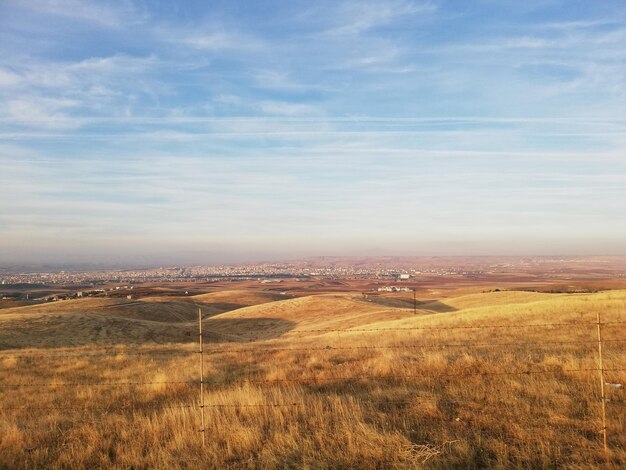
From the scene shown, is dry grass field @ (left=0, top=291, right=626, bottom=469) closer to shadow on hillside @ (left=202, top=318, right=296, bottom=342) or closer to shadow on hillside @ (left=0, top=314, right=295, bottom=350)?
shadow on hillside @ (left=0, top=314, right=295, bottom=350)

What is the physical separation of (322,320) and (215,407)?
41.4m

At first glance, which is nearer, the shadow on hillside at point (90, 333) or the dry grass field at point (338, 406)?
the dry grass field at point (338, 406)

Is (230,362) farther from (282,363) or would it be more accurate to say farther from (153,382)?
(153,382)

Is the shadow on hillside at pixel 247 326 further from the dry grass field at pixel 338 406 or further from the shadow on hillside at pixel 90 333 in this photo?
the dry grass field at pixel 338 406

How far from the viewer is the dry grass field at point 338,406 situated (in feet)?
21.9

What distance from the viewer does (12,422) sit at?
9242 mm

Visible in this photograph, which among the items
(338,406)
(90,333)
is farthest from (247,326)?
(338,406)

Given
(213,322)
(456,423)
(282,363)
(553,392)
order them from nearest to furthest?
(456,423), (553,392), (282,363), (213,322)

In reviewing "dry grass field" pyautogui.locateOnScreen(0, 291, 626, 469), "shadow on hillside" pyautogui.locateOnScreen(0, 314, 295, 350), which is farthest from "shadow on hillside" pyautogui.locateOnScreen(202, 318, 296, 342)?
"dry grass field" pyautogui.locateOnScreen(0, 291, 626, 469)

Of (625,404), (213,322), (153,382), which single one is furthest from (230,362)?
(213,322)

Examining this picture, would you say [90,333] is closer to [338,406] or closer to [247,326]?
[247,326]

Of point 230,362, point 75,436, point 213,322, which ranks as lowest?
point 213,322

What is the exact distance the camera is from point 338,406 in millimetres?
8766

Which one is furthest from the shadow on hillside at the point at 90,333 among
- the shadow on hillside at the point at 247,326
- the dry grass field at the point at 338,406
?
the dry grass field at the point at 338,406
